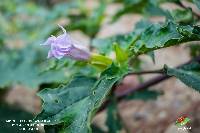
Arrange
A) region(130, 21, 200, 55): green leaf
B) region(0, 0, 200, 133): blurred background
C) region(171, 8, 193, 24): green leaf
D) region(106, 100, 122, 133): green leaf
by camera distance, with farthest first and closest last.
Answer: region(0, 0, 200, 133): blurred background → region(106, 100, 122, 133): green leaf → region(171, 8, 193, 24): green leaf → region(130, 21, 200, 55): green leaf

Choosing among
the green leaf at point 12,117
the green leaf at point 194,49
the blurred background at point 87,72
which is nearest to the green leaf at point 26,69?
the blurred background at point 87,72

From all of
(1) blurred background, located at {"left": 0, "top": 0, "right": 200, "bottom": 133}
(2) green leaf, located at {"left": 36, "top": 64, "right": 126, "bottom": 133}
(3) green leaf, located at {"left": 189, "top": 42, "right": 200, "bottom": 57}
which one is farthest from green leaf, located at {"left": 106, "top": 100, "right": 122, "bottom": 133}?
(2) green leaf, located at {"left": 36, "top": 64, "right": 126, "bottom": 133}

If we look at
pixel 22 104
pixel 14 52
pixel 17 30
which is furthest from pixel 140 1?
pixel 17 30

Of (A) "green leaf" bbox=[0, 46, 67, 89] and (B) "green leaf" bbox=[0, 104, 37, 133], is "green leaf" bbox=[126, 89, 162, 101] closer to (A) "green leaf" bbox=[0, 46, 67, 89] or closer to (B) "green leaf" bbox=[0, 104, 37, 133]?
(A) "green leaf" bbox=[0, 46, 67, 89]

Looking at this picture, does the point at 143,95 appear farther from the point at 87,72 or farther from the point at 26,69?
the point at 26,69

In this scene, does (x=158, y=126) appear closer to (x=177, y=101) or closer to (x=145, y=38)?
(x=177, y=101)

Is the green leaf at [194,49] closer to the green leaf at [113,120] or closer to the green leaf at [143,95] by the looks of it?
the green leaf at [143,95]

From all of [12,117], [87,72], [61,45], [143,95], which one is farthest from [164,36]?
[12,117]

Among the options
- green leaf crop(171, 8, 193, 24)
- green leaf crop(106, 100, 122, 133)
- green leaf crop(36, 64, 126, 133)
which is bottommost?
green leaf crop(106, 100, 122, 133)
